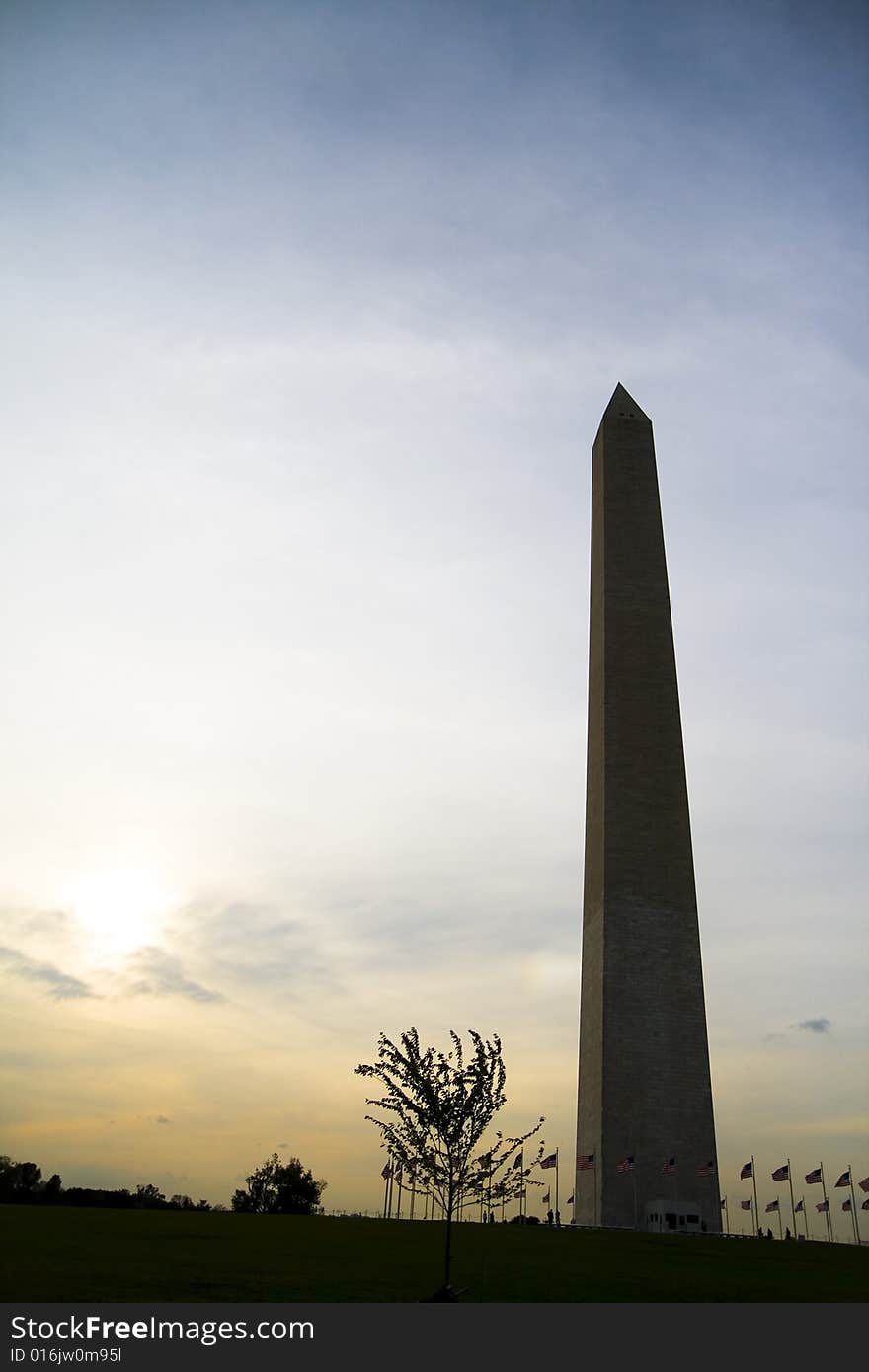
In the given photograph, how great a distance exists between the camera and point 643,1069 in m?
44.4

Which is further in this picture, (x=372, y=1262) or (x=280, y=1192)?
(x=280, y=1192)

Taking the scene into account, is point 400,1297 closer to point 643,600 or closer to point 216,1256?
point 216,1256

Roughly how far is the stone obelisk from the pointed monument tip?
2.39 meters

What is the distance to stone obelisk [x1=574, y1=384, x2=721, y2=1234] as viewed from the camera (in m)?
43.6

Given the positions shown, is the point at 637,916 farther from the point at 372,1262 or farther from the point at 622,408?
the point at 622,408

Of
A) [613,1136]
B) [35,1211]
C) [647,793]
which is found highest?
[647,793]

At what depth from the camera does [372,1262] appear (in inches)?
1104

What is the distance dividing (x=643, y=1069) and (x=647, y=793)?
11065 millimetres

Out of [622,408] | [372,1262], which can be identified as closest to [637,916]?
[372,1262]

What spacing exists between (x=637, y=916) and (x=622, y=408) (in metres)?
25.5

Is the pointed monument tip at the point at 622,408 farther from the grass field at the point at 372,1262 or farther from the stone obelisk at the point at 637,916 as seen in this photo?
the grass field at the point at 372,1262
